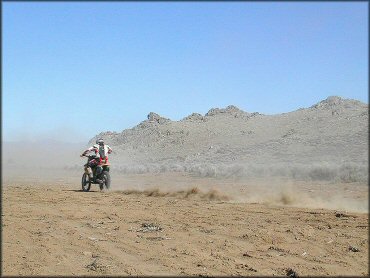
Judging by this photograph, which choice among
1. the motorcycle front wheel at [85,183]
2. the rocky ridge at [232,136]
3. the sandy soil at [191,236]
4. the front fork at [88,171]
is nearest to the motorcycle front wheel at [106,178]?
the front fork at [88,171]

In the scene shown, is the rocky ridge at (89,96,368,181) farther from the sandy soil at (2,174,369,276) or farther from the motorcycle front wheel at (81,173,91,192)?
the sandy soil at (2,174,369,276)

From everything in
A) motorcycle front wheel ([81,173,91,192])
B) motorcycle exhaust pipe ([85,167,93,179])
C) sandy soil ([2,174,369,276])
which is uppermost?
motorcycle exhaust pipe ([85,167,93,179])

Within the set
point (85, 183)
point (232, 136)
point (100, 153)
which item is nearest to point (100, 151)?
point (100, 153)

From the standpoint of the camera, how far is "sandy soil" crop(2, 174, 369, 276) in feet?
24.8

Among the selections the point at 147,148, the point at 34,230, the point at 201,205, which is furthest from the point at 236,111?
the point at 34,230

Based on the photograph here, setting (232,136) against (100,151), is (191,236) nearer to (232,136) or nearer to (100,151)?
(100,151)

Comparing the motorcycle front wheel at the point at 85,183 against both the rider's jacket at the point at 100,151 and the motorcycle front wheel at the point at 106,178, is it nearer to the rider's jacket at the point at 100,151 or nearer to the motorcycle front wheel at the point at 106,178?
the motorcycle front wheel at the point at 106,178

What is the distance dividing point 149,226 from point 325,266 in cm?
453

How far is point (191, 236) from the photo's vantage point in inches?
384

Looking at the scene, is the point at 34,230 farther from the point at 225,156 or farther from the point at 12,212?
the point at 225,156

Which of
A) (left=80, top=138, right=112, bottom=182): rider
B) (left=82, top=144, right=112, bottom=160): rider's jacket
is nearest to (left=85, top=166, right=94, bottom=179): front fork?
(left=80, top=138, right=112, bottom=182): rider

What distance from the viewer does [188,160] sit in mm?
53781

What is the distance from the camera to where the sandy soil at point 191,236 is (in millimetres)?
7547

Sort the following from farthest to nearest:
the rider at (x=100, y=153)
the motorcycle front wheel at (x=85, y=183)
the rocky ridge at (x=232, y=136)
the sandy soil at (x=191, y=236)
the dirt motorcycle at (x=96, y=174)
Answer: the rocky ridge at (x=232, y=136) < the motorcycle front wheel at (x=85, y=183) < the dirt motorcycle at (x=96, y=174) < the rider at (x=100, y=153) < the sandy soil at (x=191, y=236)
